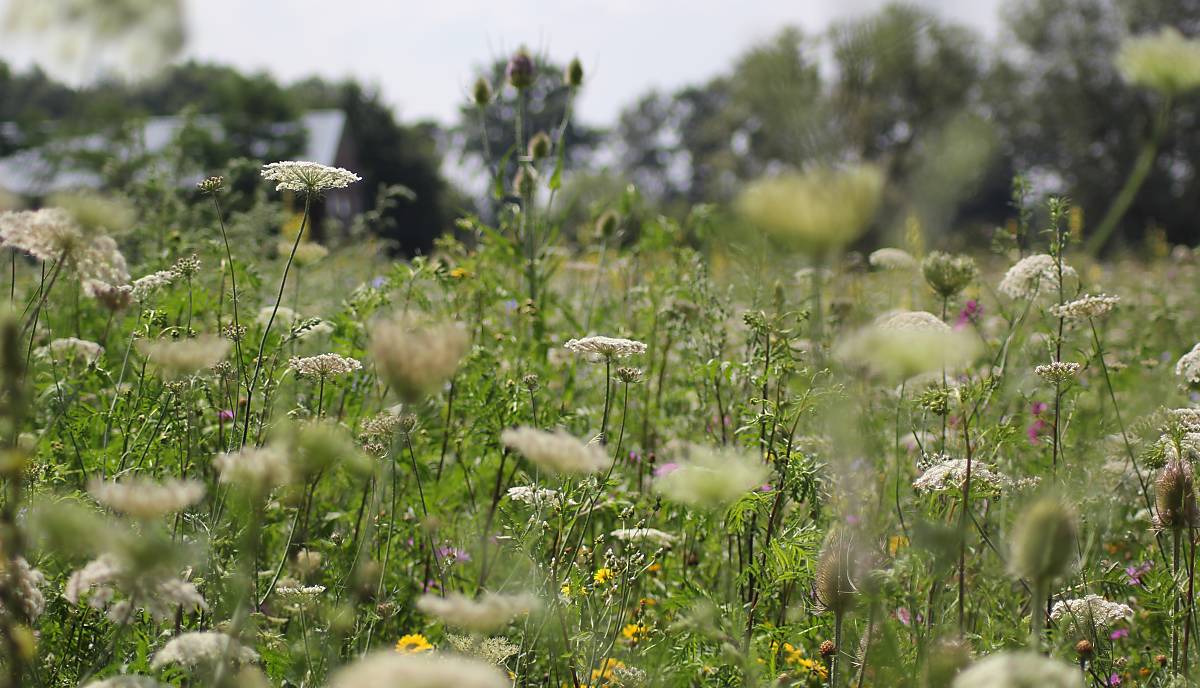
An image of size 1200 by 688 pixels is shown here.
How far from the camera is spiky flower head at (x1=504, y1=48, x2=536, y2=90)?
4062 millimetres

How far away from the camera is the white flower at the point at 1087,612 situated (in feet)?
5.91

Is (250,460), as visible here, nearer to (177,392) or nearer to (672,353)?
(177,392)

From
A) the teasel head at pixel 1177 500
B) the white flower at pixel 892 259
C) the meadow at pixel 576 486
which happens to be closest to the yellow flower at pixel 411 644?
the meadow at pixel 576 486

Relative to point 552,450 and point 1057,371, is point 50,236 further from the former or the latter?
point 1057,371

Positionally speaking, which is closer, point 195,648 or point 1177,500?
point 195,648

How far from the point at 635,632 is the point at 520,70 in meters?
2.81

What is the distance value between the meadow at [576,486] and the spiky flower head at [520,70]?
2.43ft

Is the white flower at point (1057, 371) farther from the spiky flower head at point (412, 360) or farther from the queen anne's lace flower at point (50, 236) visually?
the queen anne's lace flower at point (50, 236)

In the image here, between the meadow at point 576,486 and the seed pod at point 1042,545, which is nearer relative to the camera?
the seed pod at point 1042,545

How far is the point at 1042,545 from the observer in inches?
40.3

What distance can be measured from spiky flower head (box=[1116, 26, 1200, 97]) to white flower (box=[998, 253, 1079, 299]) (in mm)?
1006

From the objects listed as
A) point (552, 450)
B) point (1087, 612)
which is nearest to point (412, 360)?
point (552, 450)

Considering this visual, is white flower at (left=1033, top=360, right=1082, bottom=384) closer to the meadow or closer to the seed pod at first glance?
the meadow

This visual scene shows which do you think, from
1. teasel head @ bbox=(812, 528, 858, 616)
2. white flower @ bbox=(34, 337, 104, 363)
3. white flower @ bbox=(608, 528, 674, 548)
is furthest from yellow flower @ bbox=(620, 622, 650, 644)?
white flower @ bbox=(34, 337, 104, 363)
